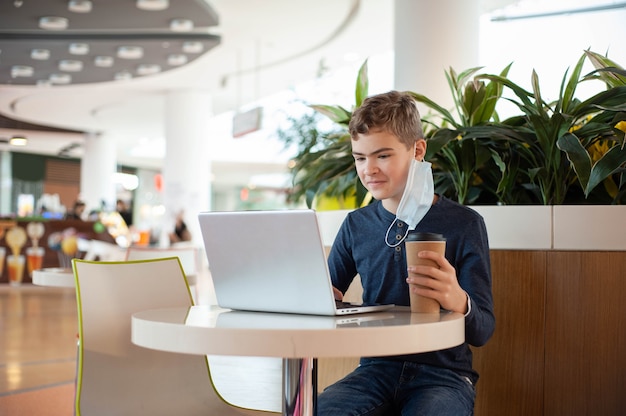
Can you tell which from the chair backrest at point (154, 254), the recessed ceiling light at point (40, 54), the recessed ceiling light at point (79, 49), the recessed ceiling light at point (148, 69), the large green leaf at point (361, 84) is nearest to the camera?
the large green leaf at point (361, 84)

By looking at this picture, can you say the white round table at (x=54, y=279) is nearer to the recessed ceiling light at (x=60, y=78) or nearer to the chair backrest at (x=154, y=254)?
the chair backrest at (x=154, y=254)

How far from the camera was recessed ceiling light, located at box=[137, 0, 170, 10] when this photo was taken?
743 centimetres

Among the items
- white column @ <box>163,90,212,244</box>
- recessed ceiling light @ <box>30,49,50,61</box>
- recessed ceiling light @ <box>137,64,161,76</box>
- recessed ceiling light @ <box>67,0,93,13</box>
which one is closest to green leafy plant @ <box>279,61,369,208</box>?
recessed ceiling light @ <box>67,0,93,13</box>

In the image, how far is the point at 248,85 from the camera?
1301cm

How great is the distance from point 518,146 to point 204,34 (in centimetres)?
728

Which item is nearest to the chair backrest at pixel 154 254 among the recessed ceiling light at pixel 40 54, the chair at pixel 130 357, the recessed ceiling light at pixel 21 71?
the chair at pixel 130 357

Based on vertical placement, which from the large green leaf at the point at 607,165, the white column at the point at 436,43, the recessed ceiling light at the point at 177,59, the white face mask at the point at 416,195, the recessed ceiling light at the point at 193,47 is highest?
the recessed ceiling light at the point at 193,47

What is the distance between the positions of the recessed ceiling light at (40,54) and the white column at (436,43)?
6.60 meters

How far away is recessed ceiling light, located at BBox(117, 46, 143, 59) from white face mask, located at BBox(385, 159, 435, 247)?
8335 mm

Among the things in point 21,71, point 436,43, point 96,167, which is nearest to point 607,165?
point 436,43

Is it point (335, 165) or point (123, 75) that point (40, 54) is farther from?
point (335, 165)

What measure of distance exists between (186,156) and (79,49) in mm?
3654

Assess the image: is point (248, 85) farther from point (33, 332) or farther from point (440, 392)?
point (440, 392)

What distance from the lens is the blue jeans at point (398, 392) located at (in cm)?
164
